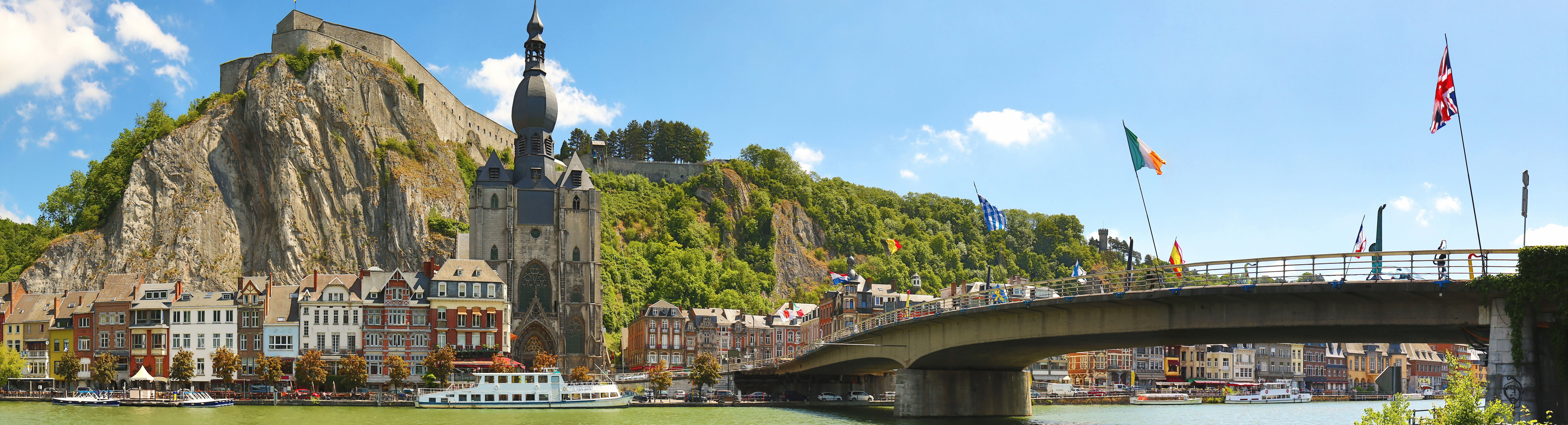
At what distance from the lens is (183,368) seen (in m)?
75.7

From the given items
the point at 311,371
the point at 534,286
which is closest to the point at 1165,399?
the point at 534,286

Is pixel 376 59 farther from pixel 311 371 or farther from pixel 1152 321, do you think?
pixel 1152 321

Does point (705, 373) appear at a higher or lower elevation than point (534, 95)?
lower

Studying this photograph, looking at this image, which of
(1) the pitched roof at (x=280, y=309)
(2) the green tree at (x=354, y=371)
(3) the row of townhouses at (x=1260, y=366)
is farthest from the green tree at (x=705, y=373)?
(3) the row of townhouses at (x=1260, y=366)

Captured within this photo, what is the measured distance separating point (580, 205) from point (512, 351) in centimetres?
1400

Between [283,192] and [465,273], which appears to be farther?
[283,192]

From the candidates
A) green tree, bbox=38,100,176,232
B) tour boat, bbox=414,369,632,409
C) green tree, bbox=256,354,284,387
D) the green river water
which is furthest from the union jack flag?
green tree, bbox=38,100,176,232

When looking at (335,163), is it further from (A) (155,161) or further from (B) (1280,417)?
(B) (1280,417)

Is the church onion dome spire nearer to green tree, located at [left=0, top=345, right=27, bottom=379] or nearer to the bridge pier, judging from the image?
green tree, located at [left=0, top=345, right=27, bottom=379]

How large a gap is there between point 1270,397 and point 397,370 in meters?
71.6

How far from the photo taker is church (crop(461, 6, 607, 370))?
329 ft

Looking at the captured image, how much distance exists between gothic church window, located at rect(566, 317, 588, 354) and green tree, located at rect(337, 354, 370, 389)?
25.6 metres

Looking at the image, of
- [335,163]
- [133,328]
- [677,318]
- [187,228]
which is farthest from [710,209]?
[133,328]

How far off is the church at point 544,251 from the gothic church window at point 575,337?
52 mm
